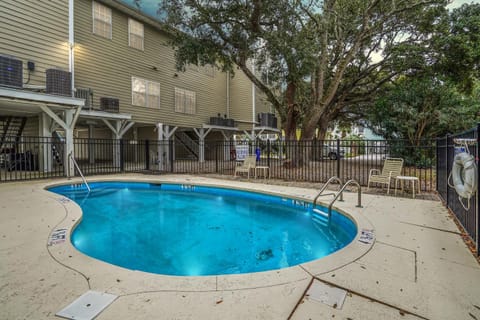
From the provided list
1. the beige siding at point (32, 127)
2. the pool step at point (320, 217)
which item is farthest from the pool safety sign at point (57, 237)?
the beige siding at point (32, 127)

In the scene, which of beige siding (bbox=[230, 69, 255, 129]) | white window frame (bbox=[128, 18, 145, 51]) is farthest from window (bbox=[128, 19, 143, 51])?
beige siding (bbox=[230, 69, 255, 129])

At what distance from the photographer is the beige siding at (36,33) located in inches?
344

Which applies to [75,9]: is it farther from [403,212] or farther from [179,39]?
[403,212]

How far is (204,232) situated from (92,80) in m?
9.95

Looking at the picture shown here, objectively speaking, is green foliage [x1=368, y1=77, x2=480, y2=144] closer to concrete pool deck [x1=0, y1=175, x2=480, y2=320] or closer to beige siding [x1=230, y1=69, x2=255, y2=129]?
concrete pool deck [x1=0, y1=175, x2=480, y2=320]

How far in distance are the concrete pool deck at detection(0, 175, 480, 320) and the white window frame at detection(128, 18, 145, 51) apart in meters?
11.9

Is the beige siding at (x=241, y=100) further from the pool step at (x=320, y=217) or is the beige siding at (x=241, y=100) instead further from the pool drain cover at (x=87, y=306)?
the pool drain cover at (x=87, y=306)

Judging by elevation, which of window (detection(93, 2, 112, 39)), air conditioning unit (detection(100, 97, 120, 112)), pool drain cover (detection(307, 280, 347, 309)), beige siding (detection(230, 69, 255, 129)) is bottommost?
pool drain cover (detection(307, 280, 347, 309))

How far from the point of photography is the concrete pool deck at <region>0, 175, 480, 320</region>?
1.83m

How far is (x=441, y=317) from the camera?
1.79 meters

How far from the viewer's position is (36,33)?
939 cm

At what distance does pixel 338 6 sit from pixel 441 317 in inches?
509

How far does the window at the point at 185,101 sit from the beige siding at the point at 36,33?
5974 mm

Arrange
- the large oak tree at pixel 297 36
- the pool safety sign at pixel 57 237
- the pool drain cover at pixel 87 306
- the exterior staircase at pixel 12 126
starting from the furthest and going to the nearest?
the exterior staircase at pixel 12 126
the large oak tree at pixel 297 36
the pool safety sign at pixel 57 237
the pool drain cover at pixel 87 306
